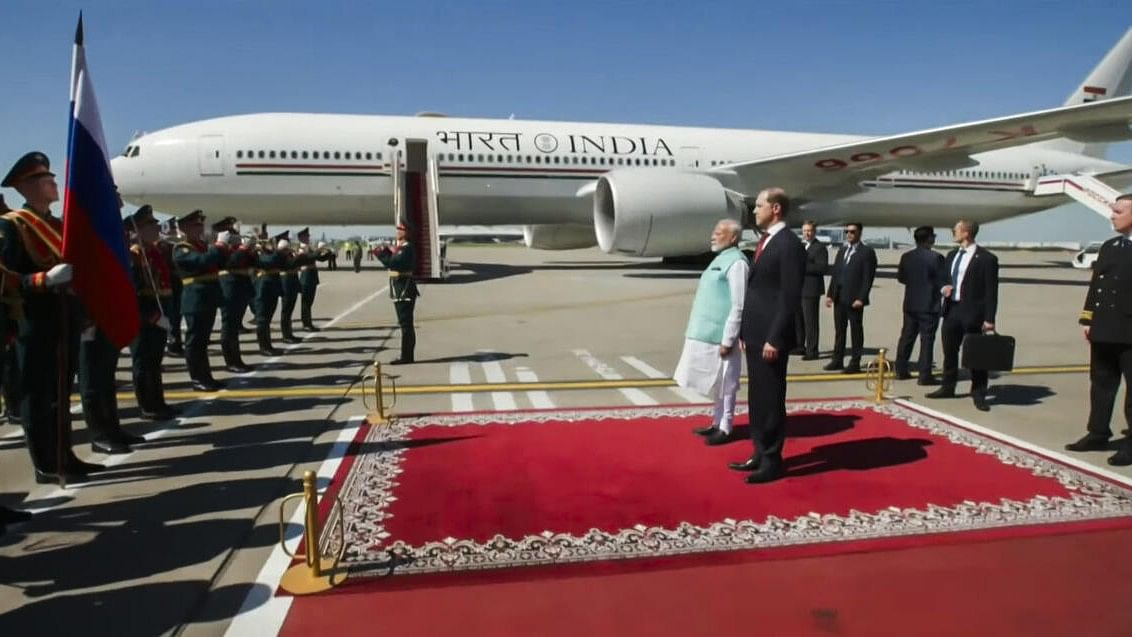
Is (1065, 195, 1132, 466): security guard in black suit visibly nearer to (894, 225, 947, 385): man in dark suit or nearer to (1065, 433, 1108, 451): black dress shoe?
(1065, 433, 1108, 451): black dress shoe

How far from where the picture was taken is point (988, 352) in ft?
18.2

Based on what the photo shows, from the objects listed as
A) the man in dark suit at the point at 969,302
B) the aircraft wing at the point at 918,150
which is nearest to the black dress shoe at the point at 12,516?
the man in dark suit at the point at 969,302

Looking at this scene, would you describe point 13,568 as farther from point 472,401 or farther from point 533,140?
point 533,140

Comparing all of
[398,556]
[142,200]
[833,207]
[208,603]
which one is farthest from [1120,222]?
[142,200]

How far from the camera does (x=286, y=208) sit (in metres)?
17.7

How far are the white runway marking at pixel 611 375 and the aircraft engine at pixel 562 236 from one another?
14517 millimetres

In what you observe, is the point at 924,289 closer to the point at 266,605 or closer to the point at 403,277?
the point at 403,277

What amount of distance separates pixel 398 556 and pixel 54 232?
300cm

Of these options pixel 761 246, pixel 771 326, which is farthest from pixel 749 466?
pixel 761 246

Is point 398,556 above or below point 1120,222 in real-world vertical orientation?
below

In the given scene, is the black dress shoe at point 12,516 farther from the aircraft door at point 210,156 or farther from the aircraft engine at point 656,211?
the aircraft door at point 210,156

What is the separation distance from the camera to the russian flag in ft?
12.7

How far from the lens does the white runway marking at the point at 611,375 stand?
6.20 m

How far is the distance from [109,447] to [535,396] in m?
3.45
